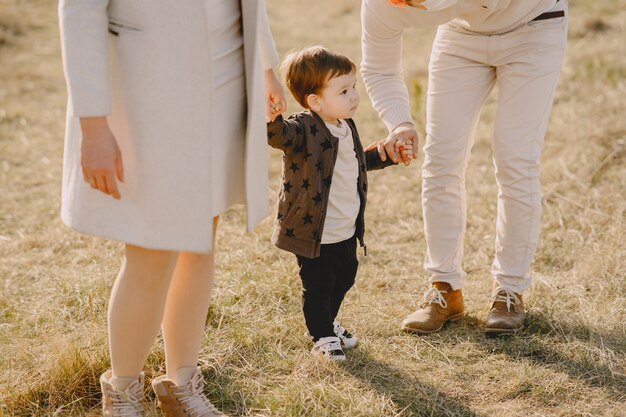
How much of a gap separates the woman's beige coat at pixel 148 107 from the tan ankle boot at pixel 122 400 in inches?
21.7

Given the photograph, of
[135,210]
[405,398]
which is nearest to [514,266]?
[405,398]

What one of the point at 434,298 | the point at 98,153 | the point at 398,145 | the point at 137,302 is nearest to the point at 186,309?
the point at 137,302

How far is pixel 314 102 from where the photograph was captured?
9.40 feet

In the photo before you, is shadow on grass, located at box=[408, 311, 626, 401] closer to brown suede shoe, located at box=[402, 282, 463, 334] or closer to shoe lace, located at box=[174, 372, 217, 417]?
brown suede shoe, located at box=[402, 282, 463, 334]

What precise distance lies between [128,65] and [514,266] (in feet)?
6.15

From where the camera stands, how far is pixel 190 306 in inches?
97.0

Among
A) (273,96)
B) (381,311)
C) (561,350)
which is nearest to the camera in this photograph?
(273,96)

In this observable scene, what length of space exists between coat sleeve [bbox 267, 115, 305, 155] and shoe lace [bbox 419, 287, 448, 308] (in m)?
0.93

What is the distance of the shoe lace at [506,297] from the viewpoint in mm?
3264

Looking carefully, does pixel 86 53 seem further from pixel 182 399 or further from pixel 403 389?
pixel 403 389

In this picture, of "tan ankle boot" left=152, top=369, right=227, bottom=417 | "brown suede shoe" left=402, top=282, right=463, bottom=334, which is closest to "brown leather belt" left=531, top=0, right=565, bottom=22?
"brown suede shoe" left=402, top=282, right=463, bottom=334

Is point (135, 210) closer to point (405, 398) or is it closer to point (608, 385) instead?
point (405, 398)

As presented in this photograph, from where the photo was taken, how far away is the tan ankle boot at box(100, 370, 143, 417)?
2432mm

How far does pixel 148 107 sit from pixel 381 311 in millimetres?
1727
